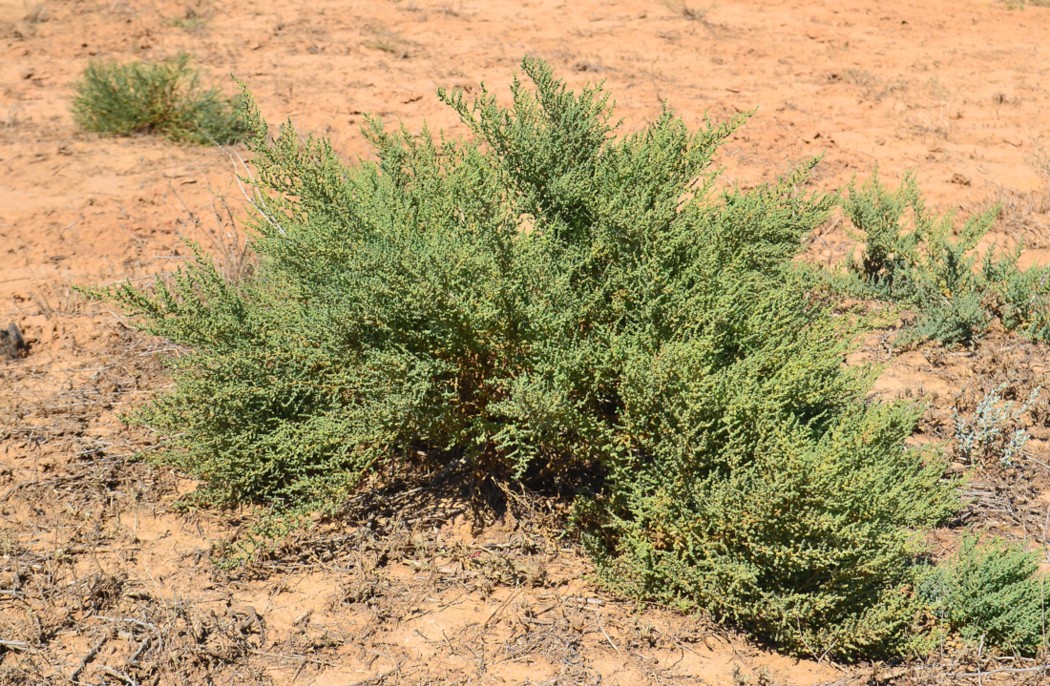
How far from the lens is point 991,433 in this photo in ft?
13.4

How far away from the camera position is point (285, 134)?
12.2 feet

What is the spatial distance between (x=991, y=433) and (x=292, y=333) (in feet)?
8.96

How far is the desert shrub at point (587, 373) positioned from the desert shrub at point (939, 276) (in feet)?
5.13

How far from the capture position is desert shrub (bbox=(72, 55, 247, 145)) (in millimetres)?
6750

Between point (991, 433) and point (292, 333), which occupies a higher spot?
point (292, 333)

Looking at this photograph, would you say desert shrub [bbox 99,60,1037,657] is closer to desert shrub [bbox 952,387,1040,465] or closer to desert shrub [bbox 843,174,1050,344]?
desert shrub [bbox 952,387,1040,465]

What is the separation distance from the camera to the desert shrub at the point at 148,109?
6.75 meters

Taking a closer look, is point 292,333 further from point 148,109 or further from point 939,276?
point 148,109

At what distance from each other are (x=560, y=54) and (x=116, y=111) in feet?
11.4

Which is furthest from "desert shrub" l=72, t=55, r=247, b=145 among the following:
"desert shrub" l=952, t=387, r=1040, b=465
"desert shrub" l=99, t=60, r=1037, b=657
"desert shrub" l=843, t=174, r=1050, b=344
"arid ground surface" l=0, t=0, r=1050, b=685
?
"desert shrub" l=952, t=387, r=1040, b=465

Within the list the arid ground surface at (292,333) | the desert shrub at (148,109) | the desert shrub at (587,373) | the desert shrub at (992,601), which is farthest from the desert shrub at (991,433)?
the desert shrub at (148,109)

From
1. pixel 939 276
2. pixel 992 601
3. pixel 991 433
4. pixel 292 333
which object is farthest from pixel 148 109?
pixel 992 601

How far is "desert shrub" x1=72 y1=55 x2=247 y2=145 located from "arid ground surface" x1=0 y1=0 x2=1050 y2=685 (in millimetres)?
170

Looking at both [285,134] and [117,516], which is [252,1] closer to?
[285,134]
